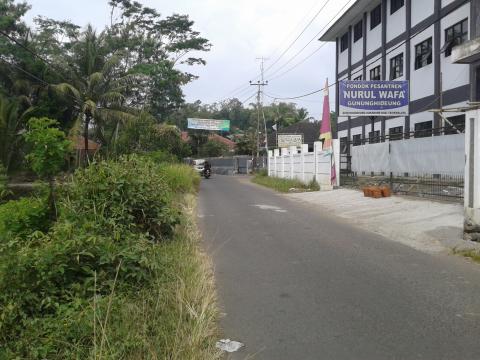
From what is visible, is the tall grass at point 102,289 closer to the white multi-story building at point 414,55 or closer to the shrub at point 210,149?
the white multi-story building at point 414,55

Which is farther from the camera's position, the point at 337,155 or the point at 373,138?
the point at 337,155

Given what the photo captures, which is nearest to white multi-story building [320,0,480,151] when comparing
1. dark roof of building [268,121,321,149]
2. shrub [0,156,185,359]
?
shrub [0,156,185,359]

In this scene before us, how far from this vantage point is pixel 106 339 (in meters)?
3.61

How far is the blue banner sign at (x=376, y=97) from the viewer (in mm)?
21062

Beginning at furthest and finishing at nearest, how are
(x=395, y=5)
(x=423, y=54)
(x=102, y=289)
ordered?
1. (x=395, y=5)
2. (x=423, y=54)
3. (x=102, y=289)

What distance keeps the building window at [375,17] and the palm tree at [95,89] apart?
1466 centimetres

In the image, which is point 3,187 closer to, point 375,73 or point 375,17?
point 375,73

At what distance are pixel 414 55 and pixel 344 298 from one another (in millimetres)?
20629

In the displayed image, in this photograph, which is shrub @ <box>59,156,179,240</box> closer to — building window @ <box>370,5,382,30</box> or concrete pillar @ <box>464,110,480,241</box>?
concrete pillar @ <box>464,110,480,241</box>

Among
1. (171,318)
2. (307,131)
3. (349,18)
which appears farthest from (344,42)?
(171,318)

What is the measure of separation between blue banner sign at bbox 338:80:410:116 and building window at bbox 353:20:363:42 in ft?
35.3

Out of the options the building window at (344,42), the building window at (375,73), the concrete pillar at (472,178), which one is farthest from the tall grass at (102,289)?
the building window at (344,42)

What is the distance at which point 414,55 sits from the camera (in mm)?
23484

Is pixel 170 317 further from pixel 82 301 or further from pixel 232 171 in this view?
pixel 232 171
